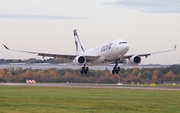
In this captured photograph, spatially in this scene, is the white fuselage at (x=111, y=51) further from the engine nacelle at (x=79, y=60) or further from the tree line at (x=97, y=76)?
the tree line at (x=97, y=76)

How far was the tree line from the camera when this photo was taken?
94.9m

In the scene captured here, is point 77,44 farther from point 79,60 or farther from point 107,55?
point 107,55

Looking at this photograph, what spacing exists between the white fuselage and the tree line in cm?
2091

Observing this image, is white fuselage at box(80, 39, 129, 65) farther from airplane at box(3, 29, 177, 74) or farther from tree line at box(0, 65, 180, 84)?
tree line at box(0, 65, 180, 84)

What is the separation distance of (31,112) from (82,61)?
44454mm

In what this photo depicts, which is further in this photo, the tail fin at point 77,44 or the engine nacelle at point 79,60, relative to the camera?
the tail fin at point 77,44

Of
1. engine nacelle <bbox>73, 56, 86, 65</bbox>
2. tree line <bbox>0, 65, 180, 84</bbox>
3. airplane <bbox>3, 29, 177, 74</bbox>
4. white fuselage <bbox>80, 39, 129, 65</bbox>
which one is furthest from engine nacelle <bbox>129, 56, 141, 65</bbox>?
tree line <bbox>0, 65, 180, 84</bbox>

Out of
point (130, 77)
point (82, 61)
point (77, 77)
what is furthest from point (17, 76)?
point (82, 61)

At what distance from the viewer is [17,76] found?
334ft

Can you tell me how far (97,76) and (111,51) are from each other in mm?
29801

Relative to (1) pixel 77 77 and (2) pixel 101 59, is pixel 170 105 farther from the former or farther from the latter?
(1) pixel 77 77

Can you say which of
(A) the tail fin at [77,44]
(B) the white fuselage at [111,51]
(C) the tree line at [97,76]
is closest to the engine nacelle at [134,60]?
(B) the white fuselage at [111,51]

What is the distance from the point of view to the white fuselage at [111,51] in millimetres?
Answer: 67075

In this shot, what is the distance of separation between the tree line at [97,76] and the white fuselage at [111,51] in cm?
2091
